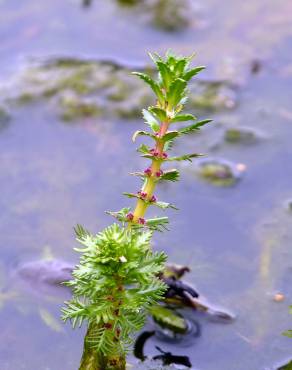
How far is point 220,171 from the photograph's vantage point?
2910mm

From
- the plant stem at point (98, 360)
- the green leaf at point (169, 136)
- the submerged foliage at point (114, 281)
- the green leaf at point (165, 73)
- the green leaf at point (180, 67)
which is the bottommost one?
the plant stem at point (98, 360)

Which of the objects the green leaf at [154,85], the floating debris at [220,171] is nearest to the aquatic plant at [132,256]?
the green leaf at [154,85]

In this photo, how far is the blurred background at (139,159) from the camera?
227cm

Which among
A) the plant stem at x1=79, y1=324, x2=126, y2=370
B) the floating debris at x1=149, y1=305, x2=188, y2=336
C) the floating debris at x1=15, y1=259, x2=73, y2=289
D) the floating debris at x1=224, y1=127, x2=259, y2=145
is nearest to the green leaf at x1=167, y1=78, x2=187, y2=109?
the plant stem at x1=79, y1=324, x2=126, y2=370

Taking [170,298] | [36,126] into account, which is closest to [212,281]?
[170,298]

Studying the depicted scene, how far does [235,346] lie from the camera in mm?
2184

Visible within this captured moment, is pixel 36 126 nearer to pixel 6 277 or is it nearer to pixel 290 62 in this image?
pixel 6 277

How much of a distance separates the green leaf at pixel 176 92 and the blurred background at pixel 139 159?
869mm

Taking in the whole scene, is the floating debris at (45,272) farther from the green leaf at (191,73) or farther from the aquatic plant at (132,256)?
the green leaf at (191,73)

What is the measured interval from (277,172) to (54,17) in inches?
65.3

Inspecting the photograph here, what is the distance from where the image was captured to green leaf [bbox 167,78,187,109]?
1.59m

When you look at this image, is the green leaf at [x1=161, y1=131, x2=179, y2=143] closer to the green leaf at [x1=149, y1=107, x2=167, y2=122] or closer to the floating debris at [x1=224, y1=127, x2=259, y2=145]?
the green leaf at [x1=149, y1=107, x2=167, y2=122]

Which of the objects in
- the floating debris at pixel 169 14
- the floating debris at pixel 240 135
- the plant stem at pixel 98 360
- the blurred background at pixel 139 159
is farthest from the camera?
the floating debris at pixel 169 14

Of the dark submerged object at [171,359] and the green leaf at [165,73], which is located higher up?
the green leaf at [165,73]
